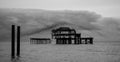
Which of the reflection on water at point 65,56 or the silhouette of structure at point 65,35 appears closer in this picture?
the reflection on water at point 65,56

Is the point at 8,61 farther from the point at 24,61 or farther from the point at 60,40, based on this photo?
the point at 60,40

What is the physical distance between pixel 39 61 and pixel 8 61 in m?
4.58

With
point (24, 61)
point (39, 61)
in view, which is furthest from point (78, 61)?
point (24, 61)

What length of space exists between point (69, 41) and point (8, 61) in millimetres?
81825

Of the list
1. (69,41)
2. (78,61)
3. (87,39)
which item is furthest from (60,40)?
(78,61)

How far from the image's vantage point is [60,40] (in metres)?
111

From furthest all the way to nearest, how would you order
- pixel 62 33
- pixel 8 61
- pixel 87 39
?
1. pixel 87 39
2. pixel 62 33
3. pixel 8 61

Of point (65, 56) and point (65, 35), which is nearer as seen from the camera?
point (65, 56)

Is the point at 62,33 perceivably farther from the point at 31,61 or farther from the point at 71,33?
the point at 31,61

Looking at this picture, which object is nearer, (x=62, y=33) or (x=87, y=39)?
(x=62, y=33)

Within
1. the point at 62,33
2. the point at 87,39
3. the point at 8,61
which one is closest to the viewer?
the point at 8,61

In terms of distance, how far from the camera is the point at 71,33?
10738cm

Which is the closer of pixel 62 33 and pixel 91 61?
pixel 91 61

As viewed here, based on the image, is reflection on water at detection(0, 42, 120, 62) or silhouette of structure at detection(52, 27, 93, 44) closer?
reflection on water at detection(0, 42, 120, 62)
